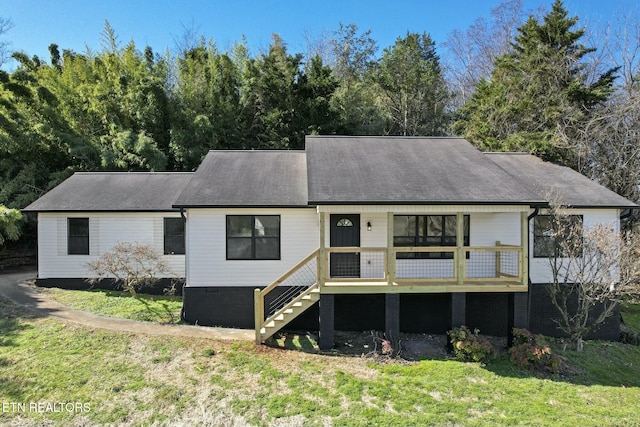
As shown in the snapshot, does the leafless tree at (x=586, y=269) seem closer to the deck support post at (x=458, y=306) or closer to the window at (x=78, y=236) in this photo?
the deck support post at (x=458, y=306)

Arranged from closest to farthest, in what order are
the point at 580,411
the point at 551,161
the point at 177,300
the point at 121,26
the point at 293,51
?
the point at 580,411 → the point at 177,300 → the point at 551,161 → the point at 121,26 → the point at 293,51

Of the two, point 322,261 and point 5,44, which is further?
point 5,44

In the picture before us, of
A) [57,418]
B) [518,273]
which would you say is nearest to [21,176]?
[57,418]

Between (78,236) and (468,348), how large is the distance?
41.4 ft

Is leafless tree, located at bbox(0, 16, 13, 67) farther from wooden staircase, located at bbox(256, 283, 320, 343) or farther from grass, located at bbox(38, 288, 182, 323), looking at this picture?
wooden staircase, located at bbox(256, 283, 320, 343)

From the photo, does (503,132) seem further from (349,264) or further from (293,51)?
(293,51)

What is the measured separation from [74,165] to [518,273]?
21.2m

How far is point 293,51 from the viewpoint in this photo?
79.8ft

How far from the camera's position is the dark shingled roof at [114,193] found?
12.3 meters

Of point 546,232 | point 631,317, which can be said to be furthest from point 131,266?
point 631,317

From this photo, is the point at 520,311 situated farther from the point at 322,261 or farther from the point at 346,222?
the point at 322,261

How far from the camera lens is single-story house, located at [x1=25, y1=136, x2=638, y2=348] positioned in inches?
341

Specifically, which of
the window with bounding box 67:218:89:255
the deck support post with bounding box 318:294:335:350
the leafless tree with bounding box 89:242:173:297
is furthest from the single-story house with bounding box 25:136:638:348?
the window with bounding box 67:218:89:255

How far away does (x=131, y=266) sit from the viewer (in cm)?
1164
